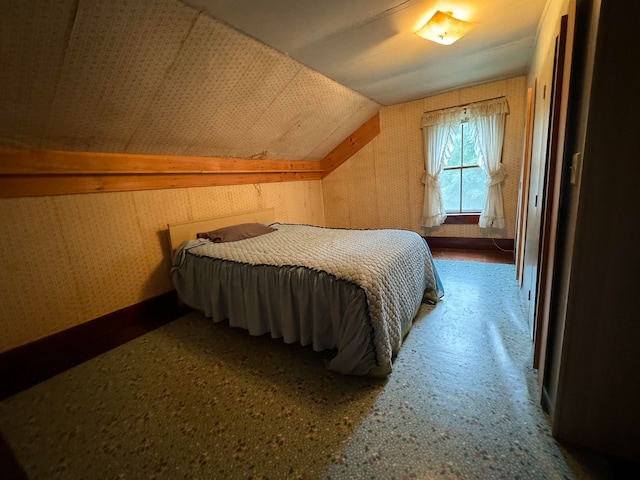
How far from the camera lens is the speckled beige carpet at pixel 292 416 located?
1070 millimetres

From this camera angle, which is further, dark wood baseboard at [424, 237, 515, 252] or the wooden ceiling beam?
dark wood baseboard at [424, 237, 515, 252]

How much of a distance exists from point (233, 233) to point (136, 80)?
139 cm

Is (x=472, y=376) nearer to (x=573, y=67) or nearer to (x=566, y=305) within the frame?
(x=566, y=305)

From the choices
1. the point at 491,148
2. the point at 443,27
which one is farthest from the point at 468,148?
the point at 443,27

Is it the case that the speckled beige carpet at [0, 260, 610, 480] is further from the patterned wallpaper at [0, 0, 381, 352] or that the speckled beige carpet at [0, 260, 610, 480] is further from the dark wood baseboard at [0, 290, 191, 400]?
the patterned wallpaper at [0, 0, 381, 352]

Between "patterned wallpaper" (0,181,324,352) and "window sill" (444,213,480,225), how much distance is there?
342 cm

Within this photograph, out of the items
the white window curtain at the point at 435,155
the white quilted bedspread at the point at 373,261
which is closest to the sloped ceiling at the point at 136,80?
the white quilted bedspread at the point at 373,261

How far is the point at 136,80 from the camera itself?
1807mm

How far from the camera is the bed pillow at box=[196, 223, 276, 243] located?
8.49ft

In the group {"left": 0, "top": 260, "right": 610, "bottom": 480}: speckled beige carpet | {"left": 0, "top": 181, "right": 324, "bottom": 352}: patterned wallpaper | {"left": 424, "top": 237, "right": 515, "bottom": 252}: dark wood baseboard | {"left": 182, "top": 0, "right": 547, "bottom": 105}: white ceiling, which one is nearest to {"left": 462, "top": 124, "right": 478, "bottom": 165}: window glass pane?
{"left": 182, "top": 0, "right": 547, "bottom": 105}: white ceiling

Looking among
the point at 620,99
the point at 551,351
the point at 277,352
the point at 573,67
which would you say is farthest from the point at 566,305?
the point at 277,352

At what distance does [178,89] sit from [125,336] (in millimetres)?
2011

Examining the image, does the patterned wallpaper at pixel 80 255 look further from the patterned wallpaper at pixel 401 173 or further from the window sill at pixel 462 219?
the window sill at pixel 462 219

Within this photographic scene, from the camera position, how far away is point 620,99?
84 centimetres
